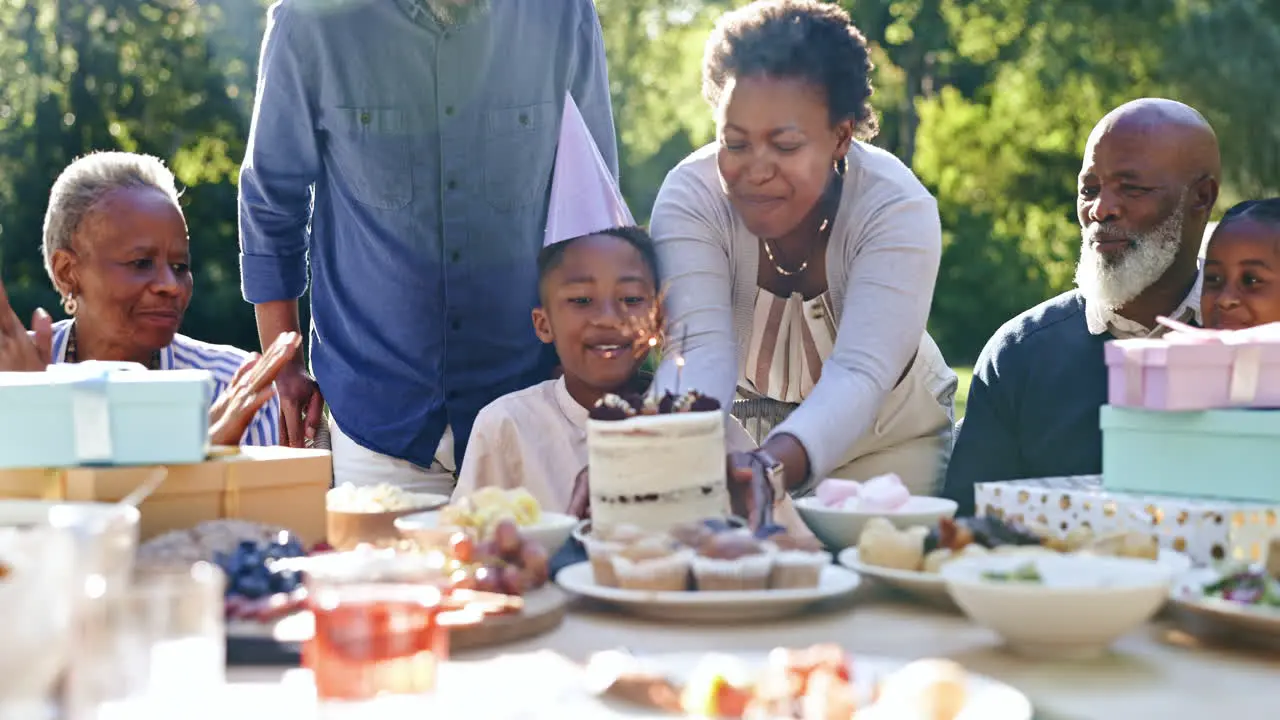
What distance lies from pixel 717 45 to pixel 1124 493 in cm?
131

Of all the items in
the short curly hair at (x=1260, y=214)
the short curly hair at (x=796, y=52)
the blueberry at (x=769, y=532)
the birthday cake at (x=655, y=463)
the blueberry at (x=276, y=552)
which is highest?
the short curly hair at (x=796, y=52)

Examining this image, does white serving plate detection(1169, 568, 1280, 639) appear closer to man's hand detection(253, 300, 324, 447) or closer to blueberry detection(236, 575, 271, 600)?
blueberry detection(236, 575, 271, 600)

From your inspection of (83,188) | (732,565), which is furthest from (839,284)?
(83,188)

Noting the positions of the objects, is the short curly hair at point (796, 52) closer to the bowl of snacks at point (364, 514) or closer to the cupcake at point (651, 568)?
the bowl of snacks at point (364, 514)

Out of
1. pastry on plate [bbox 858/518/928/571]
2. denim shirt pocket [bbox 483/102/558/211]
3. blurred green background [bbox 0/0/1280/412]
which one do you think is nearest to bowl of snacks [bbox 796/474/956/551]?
pastry on plate [bbox 858/518/928/571]

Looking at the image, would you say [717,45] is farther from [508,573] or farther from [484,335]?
[508,573]

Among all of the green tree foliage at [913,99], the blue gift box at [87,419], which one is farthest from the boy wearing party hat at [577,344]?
the green tree foliage at [913,99]

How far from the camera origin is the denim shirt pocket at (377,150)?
3436 millimetres

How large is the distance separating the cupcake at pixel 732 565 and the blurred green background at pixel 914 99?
1152cm

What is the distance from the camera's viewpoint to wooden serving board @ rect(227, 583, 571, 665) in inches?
67.1

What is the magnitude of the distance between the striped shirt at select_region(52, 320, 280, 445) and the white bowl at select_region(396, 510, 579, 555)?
147 cm

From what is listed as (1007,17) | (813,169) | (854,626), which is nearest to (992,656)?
(854,626)

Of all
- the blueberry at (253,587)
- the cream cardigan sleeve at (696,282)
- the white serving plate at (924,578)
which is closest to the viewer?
the blueberry at (253,587)

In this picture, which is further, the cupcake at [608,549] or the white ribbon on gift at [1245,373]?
the white ribbon on gift at [1245,373]
